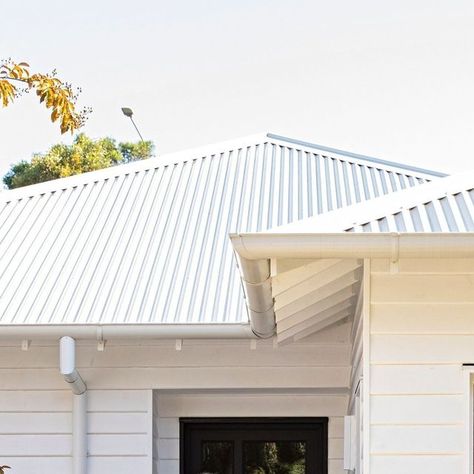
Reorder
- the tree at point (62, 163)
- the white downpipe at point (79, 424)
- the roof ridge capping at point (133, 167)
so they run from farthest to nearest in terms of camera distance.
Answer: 1. the tree at point (62, 163)
2. the roof ridge capping at point (133, 167)
3. the white downpipe at point (79, 424)

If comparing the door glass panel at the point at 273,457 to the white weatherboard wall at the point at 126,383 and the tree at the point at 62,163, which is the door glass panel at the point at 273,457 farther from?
the tree at the point at 62,163

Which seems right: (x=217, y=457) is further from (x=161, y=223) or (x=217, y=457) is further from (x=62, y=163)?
(x=62, y=163)

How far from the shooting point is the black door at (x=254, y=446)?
10.5m

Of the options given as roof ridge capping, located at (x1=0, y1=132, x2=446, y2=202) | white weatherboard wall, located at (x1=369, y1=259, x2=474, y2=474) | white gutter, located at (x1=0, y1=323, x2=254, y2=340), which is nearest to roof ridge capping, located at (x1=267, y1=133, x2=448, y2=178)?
roof ridge capping, located at (x1=0, y1=132, x2=446, y2=202)

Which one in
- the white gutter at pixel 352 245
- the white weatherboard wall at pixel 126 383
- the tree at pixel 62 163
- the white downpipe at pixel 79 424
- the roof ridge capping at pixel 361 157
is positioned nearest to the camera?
the white gutter at pixel 352 245

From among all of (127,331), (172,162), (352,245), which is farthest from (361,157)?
(352,245)

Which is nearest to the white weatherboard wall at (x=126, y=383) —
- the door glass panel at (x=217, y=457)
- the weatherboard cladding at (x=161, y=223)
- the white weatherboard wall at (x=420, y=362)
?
the weatherboard cladding at (x=161, y=223)

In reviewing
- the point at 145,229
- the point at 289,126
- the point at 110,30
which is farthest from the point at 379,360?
the point at 289,126

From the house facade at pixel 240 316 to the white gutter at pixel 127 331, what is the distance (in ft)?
0.04

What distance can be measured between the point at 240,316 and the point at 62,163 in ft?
72.9

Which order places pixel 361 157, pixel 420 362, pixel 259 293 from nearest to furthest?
1. pixel 420 362
2. pixel 259 293
3. pixel 361 157

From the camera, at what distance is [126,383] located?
32.4 feet

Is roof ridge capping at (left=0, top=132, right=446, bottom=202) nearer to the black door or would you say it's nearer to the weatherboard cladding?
the weatherboard cladding

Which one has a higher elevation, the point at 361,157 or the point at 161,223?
the point at 361,157
